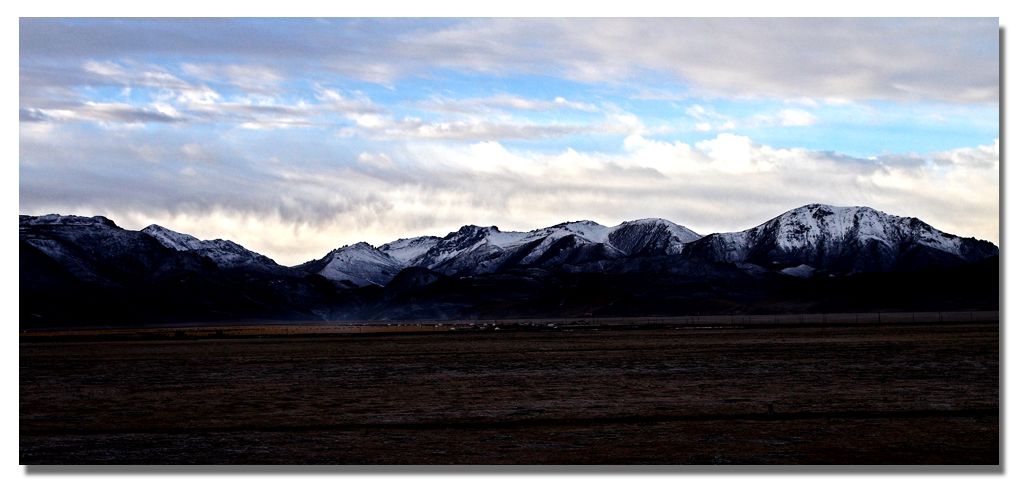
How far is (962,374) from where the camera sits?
3853 cm

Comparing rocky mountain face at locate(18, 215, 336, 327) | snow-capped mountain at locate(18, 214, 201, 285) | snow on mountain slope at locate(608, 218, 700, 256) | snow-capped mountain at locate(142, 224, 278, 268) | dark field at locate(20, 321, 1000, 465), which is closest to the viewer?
dark field at locate(20, 321, 1000, 465)

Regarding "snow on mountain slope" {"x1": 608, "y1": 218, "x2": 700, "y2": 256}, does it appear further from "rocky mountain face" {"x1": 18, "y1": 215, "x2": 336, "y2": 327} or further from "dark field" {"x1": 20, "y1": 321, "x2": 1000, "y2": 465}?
"rocky mountain face" {"x1": 18, "y1": 215, "x2": 336, "y2": 327}

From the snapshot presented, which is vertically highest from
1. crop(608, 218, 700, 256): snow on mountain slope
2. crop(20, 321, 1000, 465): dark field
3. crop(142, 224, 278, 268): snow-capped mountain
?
Result: crop(608, 218, 700, 256): snow on mountain slope

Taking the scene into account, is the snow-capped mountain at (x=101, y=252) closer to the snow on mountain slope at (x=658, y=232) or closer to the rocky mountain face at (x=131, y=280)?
the rocky mountain face at (x=131, y=280)

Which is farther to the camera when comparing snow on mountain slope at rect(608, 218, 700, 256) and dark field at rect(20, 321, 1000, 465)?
snow on mountain slope at rect(608, 218, 700, 256)

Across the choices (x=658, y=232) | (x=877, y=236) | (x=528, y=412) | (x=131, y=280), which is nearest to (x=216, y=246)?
(x=528, y=412)

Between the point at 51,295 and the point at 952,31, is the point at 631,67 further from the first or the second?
the point at 51,295

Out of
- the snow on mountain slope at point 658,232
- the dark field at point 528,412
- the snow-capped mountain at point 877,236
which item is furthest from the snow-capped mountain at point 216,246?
the snow-capped mountain at point 877,236

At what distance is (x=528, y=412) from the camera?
2922 centimetres

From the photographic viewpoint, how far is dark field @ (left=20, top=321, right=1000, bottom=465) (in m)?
22.2

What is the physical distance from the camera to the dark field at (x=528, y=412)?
72.8ft

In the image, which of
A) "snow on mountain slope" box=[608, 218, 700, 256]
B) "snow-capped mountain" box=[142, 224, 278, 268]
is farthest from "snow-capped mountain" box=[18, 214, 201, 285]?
"snow on mountain slope" box=[608, 218, 700, 256]

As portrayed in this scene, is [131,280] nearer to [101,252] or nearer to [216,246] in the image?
[101,252]
